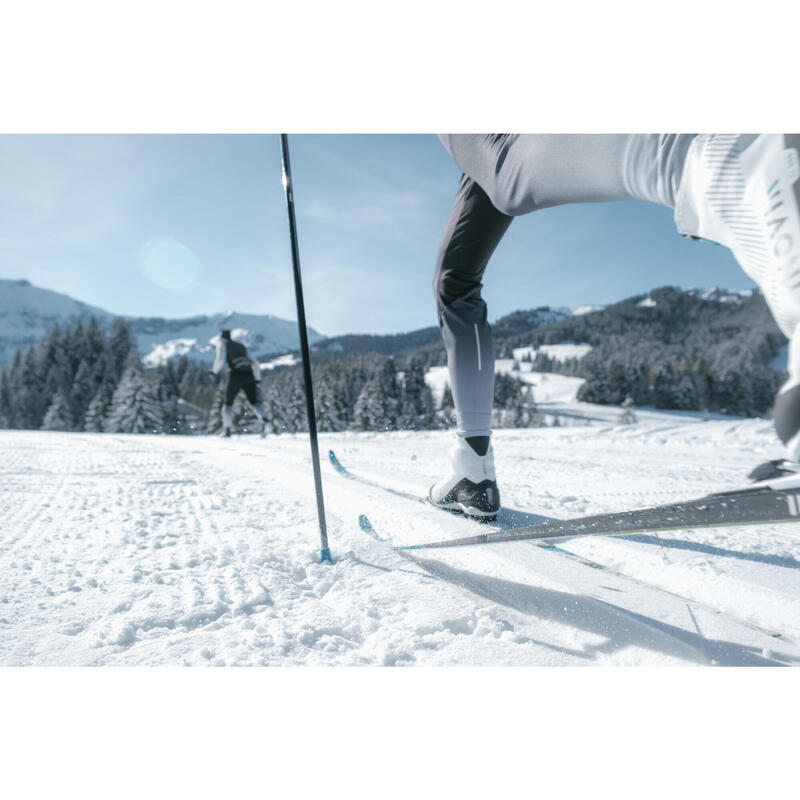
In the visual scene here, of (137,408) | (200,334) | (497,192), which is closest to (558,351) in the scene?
(137,408)

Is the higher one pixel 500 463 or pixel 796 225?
pixel 796 225

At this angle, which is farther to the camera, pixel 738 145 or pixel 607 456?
pixel 607 456

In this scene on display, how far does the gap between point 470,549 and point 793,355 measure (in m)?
0.78

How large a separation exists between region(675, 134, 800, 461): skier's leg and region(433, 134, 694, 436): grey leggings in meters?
0.05

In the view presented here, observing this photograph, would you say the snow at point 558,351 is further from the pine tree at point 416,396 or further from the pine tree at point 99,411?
the pine tree at point 99,411

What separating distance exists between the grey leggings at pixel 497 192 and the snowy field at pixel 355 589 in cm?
48

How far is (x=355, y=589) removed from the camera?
90 cm

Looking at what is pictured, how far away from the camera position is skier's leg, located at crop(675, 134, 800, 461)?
0.47 m

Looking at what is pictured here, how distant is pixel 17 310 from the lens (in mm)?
158000

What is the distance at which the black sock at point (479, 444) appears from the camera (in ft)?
4.68

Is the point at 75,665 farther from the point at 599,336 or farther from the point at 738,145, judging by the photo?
the point at 599,336

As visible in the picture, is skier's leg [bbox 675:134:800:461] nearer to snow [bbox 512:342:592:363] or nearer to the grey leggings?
the grey leggings
